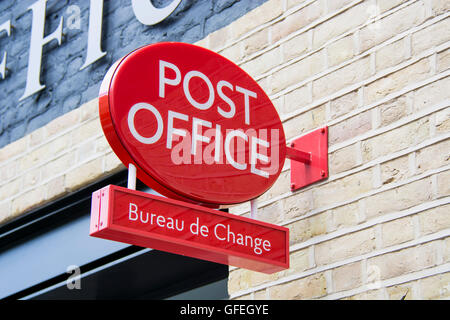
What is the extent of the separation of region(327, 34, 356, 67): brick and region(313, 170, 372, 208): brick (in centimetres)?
54

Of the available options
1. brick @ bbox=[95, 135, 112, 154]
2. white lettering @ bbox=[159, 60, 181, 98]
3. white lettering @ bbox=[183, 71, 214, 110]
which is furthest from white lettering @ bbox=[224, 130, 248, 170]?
brick @ bbox=[95, 135, 112, 154]

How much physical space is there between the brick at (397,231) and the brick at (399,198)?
2.1 inches

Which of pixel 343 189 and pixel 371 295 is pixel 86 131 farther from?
pixel 371 295

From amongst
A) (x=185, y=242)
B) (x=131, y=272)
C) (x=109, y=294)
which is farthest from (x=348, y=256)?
(x=109, y=294)

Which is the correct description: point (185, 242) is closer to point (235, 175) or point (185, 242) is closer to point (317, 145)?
point (235, 175)

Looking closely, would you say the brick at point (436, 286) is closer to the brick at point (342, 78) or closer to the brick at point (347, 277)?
the brick at point (347, 277)

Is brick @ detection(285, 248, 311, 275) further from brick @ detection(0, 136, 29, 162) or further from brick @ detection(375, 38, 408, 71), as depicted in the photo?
brick @ detection(0, 136, 29, 162)

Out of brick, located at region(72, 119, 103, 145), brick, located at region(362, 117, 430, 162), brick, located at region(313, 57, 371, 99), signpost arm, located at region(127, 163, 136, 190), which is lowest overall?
signpost arm, located at region(127, 163, 136, 190)

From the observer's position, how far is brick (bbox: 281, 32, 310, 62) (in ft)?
12.8

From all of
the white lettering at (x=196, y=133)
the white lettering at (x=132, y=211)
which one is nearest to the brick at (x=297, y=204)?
the white lettering at (x=196, y=133)

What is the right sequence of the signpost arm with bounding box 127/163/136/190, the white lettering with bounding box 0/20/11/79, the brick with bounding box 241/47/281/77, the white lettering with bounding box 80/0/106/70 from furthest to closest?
1. the white lettering with bounding box 0/20/11/79
2. the white lettering with bounding box 80/0/106/70
3. the brick with bounding box 241/47/281/77
4. the signpost arm with bounding box 127/163/136/190

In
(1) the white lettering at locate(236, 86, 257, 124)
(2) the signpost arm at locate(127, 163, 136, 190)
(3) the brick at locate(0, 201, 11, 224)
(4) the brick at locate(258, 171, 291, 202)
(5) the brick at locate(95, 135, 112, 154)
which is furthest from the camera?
(3) the brick at locate(0, 201, 11, 224)

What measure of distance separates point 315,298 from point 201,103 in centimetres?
93

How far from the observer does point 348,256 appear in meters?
3.39
